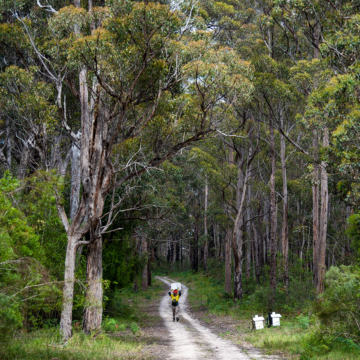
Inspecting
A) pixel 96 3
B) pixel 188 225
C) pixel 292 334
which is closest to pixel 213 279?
pixel 188 225

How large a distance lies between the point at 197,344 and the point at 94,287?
358 centimetres

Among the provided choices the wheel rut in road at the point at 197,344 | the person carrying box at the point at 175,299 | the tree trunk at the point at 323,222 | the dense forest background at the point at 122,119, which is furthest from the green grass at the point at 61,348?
the tree trunk at the point at 323,222

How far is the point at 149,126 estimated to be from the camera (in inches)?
538

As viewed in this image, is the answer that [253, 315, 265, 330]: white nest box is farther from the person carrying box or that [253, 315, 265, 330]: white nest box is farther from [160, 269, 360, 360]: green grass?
the person carrying box

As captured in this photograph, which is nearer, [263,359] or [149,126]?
[263,359]

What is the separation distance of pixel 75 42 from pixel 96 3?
4280 millimetres

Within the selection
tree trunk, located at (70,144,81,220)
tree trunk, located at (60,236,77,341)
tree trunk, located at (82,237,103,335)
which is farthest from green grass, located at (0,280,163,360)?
tree trunk, located at (70,144,81,220)

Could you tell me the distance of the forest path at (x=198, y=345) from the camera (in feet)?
30.2

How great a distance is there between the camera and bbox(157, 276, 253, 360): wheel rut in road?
9.22m

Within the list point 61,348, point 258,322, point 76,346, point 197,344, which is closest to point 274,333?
point 258,322

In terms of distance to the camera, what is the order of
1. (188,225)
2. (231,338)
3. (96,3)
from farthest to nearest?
1. (188,225)
2. (96,3)
3. (231,338)

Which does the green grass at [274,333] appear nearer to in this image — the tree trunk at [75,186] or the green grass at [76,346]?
the green grass at [76,346]

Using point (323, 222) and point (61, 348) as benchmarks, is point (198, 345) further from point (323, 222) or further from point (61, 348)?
point (323, 222)

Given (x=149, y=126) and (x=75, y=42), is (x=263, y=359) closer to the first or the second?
(x=149, y=126)
